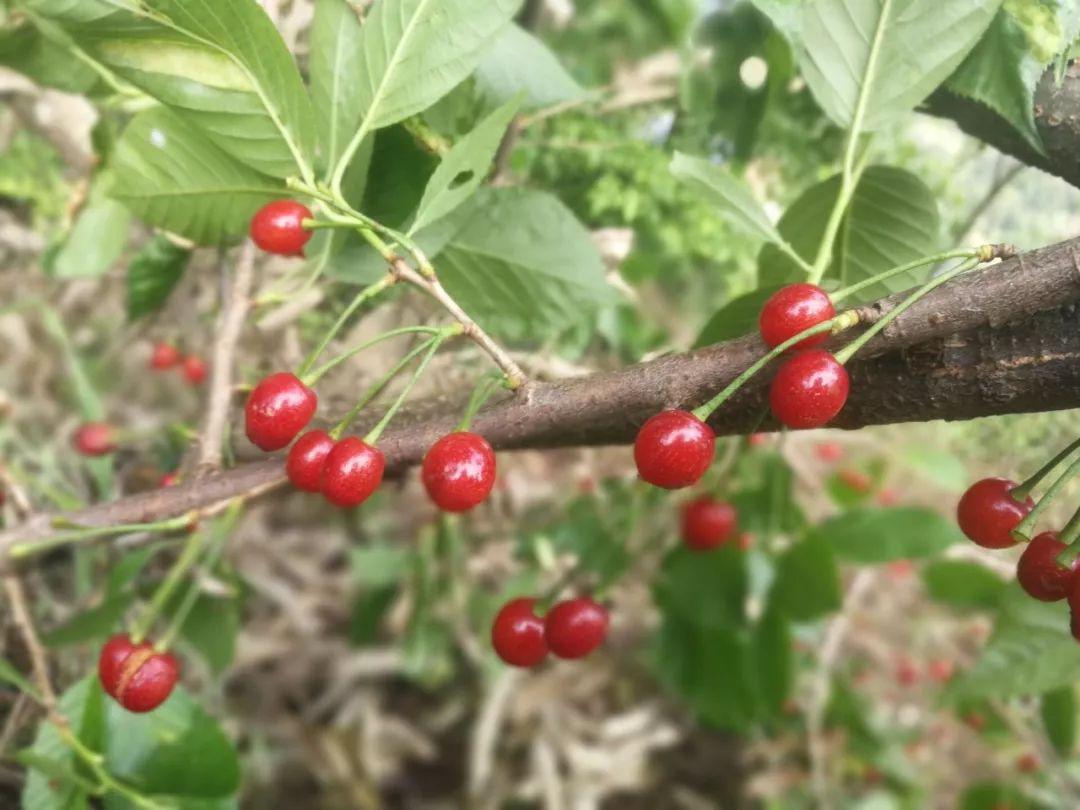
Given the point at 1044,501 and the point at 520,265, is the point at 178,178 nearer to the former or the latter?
the point at 520,265

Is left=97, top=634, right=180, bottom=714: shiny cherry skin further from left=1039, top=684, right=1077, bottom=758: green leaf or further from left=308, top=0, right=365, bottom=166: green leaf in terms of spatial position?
left=1039, top=684, right=1077, bottom=758: green leaf

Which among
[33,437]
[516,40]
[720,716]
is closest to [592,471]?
[720,716]

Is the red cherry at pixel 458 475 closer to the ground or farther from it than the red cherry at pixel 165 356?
farther from it

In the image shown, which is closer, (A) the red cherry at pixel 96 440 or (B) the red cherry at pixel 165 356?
(A) the red cherry at pixel 96 440

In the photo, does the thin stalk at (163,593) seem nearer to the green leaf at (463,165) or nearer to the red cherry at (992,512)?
the green leaf at (463,165)

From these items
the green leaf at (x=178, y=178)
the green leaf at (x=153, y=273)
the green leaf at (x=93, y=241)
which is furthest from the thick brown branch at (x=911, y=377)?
the green leaf at (x=93, y=241)

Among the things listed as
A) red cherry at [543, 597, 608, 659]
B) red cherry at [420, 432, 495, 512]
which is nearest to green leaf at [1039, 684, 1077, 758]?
red cherry at [543, 597, 608, 659]

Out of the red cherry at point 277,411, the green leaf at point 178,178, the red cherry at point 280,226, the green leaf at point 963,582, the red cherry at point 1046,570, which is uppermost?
the green leaf at point 178,178
